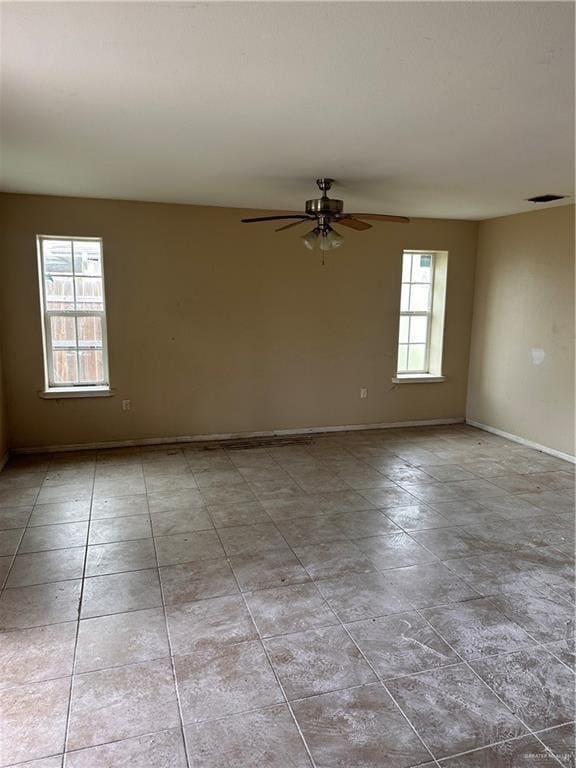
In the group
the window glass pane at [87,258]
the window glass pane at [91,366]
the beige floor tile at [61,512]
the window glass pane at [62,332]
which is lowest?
the beige floor tile at [61,512]

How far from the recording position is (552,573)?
2838 mm

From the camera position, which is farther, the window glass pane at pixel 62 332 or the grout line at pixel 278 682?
the window glass pane at pixel 62 332

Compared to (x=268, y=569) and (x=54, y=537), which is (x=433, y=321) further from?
(x=54, y=537)

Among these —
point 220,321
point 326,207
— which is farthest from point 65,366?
point 326,207

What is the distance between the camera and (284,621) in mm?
2389

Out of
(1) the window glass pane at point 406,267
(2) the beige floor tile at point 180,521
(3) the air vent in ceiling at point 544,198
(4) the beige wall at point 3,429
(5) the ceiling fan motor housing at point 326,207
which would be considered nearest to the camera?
(2) the beige floor tile at point 180,521

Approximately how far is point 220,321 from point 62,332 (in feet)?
5.10

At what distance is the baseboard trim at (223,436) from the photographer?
4.92 meters

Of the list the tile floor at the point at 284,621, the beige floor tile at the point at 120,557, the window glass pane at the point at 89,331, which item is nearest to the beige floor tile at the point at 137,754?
the tile floor at the point at 284,621

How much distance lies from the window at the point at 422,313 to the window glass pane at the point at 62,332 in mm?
3634

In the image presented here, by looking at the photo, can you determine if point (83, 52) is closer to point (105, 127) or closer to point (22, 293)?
point (105, 127)

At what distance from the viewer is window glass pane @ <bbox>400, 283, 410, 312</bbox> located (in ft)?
19.5

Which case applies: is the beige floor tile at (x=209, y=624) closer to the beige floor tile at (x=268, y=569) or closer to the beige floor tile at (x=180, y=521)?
the beige floor tile at (x=268, y=569)

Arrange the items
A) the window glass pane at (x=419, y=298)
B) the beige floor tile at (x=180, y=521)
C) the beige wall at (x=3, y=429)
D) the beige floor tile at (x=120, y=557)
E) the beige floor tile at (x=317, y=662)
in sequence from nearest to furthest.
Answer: the beige floor tile at (x=317, y=662) → the beige floor tile at (x=120, y=557) → the beige floor tile at (x=180, y=521) → the beige wall at (x=3, y=429) → the window glass pane at (x=419, y=298)
